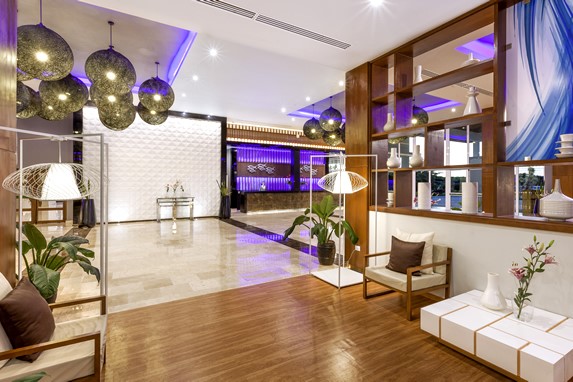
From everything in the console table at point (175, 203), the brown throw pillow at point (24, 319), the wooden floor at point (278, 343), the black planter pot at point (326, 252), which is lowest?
the wooden floor at point (278, 343)

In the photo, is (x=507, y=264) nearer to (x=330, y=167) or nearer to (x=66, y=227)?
(x=66, y=227)

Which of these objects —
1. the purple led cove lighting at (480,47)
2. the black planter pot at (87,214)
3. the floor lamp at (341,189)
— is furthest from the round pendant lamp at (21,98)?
the purple led cove lighting at (480,47)

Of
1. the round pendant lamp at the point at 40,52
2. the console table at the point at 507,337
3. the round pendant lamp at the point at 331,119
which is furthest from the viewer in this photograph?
the round pendant lamp at the point at 331,119

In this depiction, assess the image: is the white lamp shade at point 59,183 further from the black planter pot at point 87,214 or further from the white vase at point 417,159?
the black planter pot at point 87,214

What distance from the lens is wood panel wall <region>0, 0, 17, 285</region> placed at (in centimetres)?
224

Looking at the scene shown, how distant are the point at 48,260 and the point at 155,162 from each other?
7.31 metres

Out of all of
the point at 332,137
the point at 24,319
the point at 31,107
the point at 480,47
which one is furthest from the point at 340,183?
the point at 31,107

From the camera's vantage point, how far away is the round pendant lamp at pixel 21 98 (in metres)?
3.86

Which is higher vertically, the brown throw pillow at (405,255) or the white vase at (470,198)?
the white vase at (470,198)

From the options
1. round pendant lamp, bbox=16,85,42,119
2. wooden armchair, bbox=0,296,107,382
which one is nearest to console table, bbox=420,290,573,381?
wooden armchair, bbox=0,296,107,382

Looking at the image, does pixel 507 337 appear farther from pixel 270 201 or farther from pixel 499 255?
pixel 270 201

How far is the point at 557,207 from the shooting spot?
8.60 feet

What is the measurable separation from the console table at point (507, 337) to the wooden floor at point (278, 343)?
0.13m

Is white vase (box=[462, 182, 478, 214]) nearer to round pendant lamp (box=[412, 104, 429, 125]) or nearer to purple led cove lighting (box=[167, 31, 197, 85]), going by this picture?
round pendant lamp (box=[412, 104, 429, 125])
